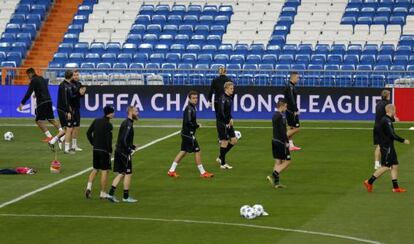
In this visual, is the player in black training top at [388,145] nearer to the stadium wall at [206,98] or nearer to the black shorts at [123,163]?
the black shorts at [123,163]

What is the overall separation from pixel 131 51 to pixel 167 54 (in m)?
2.04

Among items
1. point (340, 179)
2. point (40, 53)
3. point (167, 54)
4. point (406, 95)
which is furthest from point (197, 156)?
point (40, 53)

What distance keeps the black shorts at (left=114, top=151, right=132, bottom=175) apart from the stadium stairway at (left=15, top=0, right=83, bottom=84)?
25490 millimetres

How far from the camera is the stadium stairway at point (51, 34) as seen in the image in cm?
4988

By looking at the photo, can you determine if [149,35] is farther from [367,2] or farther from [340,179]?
[340,179]

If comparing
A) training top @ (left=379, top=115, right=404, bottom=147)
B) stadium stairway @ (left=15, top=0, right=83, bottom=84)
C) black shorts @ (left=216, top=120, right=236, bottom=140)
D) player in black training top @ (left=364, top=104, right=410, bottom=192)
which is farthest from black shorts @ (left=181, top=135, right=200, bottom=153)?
stadium stairway @ (left=15, top=0, right=83, bottom=84)

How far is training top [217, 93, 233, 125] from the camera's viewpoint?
2894 centimetres

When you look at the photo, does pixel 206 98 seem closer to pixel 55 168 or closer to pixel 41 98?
pixel 41 98

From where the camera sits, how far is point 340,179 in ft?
89.4

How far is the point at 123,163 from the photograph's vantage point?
23.6 m

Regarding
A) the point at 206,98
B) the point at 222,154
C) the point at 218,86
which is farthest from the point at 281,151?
Answer: the point at 206,98

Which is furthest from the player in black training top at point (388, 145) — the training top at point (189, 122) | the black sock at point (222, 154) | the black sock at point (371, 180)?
the black sock at point (222, 154)

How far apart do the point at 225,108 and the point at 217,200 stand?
5.30m

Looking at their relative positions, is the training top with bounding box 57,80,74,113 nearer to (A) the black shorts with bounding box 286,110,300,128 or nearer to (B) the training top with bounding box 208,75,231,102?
(B) the training top with bounding box 208,75,231,102
